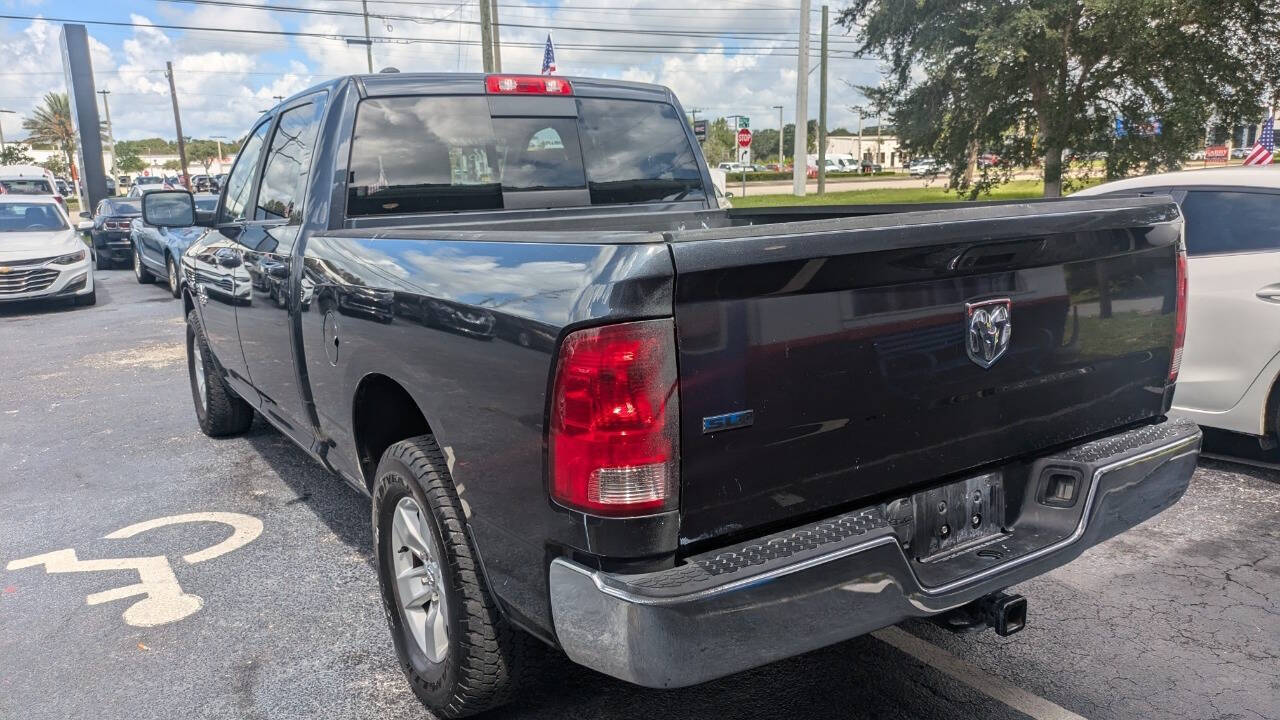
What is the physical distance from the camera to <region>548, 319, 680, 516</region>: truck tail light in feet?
6.44

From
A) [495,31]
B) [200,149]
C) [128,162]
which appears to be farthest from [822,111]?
[200,149]

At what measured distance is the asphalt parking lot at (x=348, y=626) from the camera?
297cm

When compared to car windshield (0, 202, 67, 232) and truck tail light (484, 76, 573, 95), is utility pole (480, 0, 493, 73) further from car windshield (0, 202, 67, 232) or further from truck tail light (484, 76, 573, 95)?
truck tail light (484, 76, 573, 95)

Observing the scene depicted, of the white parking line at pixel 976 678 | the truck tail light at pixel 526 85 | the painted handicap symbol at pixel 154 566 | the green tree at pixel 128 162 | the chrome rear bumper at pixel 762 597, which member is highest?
the green tree at pixel 128 162

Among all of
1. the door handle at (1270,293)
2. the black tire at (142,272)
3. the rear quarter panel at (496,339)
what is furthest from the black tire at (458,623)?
the black tire at (142,272)

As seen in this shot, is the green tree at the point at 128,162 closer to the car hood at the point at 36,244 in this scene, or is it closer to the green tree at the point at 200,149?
the green tree at the point at 200,149

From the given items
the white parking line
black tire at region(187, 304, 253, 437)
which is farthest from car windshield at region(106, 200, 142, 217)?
the white parking line

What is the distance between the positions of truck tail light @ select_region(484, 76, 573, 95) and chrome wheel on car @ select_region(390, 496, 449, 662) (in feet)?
6.75

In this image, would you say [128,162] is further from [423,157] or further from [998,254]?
[998,254]

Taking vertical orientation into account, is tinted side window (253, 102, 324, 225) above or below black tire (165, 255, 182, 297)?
above

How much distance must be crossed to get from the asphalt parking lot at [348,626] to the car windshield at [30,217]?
9675 mm

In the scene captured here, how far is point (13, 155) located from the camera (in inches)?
2913

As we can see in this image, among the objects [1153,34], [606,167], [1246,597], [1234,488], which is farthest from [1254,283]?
[1153,34]

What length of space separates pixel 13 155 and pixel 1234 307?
88367 mm
